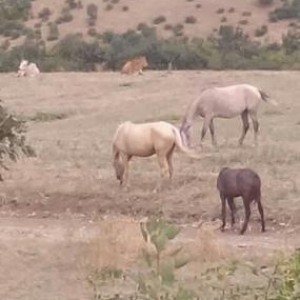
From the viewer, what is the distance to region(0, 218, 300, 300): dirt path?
33.8ft

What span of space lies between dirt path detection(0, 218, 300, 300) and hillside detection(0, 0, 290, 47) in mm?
47947

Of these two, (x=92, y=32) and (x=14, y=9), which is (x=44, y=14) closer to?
(x=92, y=32)

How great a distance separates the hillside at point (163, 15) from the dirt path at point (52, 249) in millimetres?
47947

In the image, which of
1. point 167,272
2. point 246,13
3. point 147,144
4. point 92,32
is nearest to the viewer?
point 167,272

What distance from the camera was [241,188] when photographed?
13.1 metres

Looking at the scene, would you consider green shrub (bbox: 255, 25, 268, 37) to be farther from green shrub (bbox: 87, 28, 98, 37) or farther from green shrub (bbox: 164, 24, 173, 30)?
green shrub (bbox: 87, 28, 98, 37)

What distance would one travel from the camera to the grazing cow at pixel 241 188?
13.1m

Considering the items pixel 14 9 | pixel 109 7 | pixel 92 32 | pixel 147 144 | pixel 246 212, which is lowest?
pixel 92 32

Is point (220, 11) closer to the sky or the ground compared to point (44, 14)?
closer to the ground

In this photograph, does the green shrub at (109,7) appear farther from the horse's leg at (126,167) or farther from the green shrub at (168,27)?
the horse's leg at (126,167)

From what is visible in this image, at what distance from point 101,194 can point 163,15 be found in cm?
5249

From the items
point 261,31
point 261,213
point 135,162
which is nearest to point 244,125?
point 135,162

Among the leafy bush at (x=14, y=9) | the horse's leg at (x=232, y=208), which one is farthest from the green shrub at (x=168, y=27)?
the horse's leg at (x=232, y=208)

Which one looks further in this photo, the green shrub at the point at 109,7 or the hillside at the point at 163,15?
the green shrub at the point at 109,7
